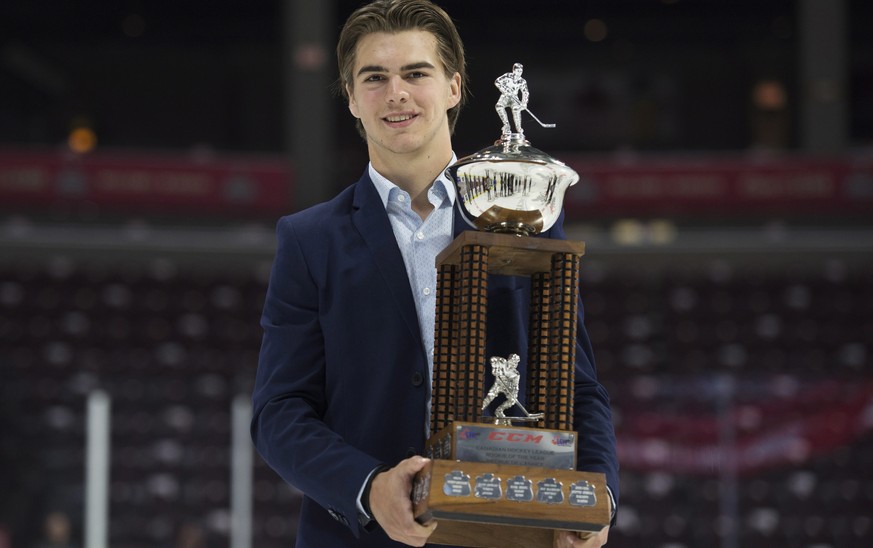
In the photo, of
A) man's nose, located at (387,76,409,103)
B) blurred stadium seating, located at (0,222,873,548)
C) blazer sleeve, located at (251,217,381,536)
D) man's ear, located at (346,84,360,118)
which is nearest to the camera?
blazer sleeve, located at (251,217,381,536)

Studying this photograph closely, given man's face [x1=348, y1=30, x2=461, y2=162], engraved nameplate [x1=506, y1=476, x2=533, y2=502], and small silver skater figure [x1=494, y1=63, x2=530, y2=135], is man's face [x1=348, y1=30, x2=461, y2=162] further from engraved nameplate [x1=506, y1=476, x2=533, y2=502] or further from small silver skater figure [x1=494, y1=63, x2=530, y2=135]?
engraved nameplate [x1=506, y1=476, x2=533, y2=502]

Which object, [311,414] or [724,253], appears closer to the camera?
[311,414]

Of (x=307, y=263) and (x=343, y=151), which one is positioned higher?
(x=343, y=151)

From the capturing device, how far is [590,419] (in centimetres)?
175

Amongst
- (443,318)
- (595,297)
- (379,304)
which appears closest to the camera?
(443,318)

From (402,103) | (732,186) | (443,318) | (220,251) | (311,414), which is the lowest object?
(311,414)

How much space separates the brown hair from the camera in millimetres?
1778

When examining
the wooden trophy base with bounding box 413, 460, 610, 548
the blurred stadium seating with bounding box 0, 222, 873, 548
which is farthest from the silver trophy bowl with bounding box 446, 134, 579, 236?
the blurred stadium seating with bounding box 0, 222, 873, 548

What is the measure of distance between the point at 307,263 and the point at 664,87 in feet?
56.0

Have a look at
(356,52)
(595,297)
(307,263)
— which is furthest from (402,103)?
(595,297)

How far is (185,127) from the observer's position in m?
17.9

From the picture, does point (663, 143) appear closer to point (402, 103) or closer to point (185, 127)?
point (185, 127)

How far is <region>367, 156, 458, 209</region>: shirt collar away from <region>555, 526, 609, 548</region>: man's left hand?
53 cm

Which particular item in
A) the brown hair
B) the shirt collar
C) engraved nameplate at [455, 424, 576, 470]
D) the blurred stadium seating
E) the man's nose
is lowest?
the blurred stadium seating
